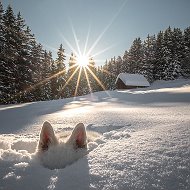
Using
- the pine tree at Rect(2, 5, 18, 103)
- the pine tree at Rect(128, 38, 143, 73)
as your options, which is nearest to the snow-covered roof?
the pine tree at Rect(128, 38, 143, 73)

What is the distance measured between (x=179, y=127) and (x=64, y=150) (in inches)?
56.1

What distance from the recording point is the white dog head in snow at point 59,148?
2.32m

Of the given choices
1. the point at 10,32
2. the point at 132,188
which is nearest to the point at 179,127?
the point at 132,188

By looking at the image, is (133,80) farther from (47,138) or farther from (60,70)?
(47,138)

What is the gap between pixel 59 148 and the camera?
97.7 inches

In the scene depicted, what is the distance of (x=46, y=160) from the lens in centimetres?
234

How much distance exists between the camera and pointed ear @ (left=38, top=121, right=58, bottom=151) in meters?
2.60

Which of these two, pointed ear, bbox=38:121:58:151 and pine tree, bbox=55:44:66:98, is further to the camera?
pine tree, bbox=55:44:66:98

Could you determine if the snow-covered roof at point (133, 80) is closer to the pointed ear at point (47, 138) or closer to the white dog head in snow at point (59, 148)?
the white dog head in snow at point (59, 148)

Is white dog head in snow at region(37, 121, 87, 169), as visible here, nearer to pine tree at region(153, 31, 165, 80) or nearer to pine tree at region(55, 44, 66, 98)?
pine tree at region(55, 44, 66, 98)

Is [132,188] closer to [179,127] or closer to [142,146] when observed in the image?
[142,146]

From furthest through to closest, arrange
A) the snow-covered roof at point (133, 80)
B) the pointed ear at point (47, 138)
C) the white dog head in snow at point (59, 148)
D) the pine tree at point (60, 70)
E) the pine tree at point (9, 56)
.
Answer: the pine tree at point (60, 70), the snow-covered roof at point (133, 80), the pine tree at point (9, 56), the pointed ear at point (47, 138), the white dog head in snow at point (59, 148)

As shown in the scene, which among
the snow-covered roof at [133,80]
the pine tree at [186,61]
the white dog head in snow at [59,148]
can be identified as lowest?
the white dog head in snow at [59,148]

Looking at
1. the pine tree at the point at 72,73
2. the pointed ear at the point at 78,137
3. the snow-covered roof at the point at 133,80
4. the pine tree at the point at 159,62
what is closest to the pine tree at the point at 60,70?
the pine tree at the point at 72,73
